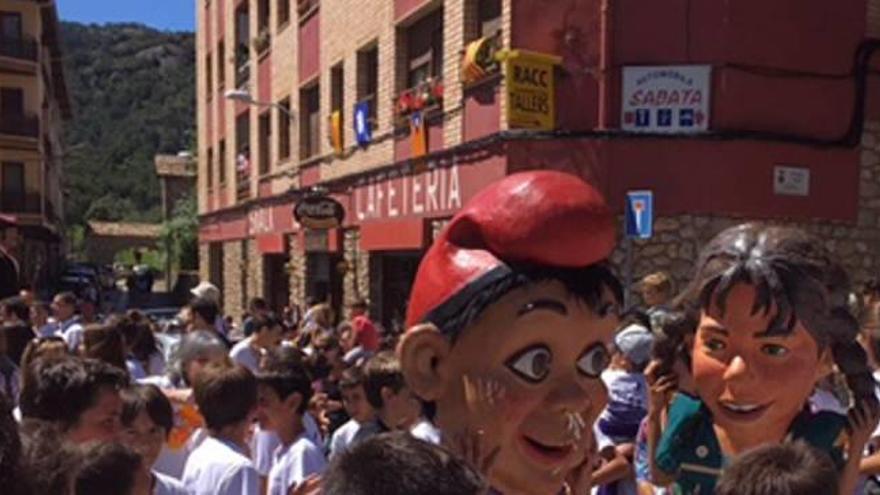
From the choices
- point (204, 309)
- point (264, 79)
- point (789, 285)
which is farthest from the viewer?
point (264, 79)

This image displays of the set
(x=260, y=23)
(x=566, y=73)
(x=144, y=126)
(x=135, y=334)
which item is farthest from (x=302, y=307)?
(x=144, y=126)

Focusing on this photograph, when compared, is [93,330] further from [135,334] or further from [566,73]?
[566,73]

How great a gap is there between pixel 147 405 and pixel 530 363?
209cm

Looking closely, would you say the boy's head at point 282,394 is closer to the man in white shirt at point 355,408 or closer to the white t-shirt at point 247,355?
the man in white shirt at point 355,408

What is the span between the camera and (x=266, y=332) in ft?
26.9

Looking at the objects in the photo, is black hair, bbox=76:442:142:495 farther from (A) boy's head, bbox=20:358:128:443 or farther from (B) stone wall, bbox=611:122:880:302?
(B) stone wall, bbox=611:122:880:302

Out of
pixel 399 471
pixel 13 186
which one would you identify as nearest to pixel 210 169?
pixel 13 186

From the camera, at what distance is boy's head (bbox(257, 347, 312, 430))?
4.54 meters

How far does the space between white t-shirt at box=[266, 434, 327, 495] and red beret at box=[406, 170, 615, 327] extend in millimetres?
1800

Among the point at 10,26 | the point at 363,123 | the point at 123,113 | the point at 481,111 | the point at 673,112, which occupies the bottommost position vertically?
the point at 673,112

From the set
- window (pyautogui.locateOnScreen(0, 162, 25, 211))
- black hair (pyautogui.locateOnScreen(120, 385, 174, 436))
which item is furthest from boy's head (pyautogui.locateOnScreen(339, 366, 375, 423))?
window (pyautogui.locateOnScreen(0, 162, 25, 211))

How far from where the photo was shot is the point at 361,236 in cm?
1384

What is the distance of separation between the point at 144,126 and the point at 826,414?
113 meters

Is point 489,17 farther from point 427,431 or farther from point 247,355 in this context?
point 427,431
